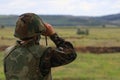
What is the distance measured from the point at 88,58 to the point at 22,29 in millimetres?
27372

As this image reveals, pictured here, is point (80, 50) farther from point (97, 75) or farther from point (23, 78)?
point (23, 78)

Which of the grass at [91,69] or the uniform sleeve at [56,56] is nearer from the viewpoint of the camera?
the uniform sleeve at [56,56]

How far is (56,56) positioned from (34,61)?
24cm

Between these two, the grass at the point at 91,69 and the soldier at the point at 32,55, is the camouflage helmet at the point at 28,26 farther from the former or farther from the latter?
the grass at the point at 91,69

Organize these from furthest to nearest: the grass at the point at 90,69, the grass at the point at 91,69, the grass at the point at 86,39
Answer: the grass at the point at 86,39 < the grass at the point at 91,69 < the grass at the point at 90,69

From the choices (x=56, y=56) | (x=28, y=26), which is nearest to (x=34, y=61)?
(x=56, y=56)

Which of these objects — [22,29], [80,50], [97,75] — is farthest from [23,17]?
[80,50]

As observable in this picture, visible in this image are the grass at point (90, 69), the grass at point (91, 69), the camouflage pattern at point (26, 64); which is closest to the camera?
the camouflage pattern at point (26, 64)

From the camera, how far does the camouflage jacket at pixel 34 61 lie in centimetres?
491

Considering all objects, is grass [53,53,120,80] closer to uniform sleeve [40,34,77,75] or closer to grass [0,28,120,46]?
grass [0,28,120,46]

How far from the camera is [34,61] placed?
4.92m

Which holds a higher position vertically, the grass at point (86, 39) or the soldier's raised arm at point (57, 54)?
the soldier's raised arm at point (57, 54)

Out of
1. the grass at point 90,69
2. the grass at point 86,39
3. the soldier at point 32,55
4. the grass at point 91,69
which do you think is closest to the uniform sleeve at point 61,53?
the soldier at point 32,55

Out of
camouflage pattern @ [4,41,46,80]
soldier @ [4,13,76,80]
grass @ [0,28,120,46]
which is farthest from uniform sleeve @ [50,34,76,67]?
grass @ [0,28,120,46]
